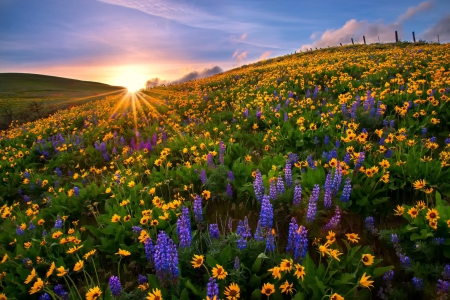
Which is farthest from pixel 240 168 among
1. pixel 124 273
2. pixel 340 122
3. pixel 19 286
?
pixel 19 286

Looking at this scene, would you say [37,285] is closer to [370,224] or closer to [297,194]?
[297,194]

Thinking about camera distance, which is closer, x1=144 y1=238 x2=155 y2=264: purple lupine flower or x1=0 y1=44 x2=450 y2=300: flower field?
x1=0 y1=44 x2=450 y2=300: flower field

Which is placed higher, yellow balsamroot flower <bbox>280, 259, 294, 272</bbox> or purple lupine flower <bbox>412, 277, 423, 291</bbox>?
yellow balsamroot flower <bbox>280, 259, 294, 272</bbox>

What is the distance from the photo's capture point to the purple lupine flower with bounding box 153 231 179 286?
2525mm

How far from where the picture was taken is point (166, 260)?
2.56 metres

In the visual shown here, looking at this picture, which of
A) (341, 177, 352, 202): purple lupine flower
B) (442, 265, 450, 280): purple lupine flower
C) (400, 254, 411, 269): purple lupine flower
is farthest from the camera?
(341, 177, 352, 202): purple lupine flower

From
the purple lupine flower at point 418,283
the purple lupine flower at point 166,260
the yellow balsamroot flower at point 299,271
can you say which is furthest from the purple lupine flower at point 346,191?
the purple lupine flower at point 166,260

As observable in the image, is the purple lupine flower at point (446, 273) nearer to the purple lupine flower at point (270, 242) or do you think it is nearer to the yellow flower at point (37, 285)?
the purple lupine flower at point (270, 242)

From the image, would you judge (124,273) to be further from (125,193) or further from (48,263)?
(125,193)

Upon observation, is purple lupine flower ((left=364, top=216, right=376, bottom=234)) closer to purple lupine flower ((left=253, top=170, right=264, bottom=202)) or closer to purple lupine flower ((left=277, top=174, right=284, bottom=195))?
purple lupine flower ((left=277, top=174, right=284, bottom=195))

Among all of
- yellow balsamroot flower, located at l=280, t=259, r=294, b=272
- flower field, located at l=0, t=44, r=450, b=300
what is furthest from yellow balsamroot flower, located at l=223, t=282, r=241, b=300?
yellow balsamroot flower, located at l=280, t=259, r=294, b=272

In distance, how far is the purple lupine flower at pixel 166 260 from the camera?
2.53m

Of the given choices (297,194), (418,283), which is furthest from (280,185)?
(418,283)

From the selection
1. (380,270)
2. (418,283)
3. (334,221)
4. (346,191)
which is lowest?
(418,283)
